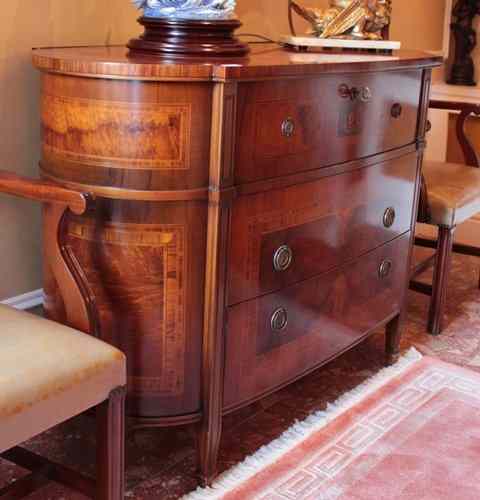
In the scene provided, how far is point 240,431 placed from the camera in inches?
83.1

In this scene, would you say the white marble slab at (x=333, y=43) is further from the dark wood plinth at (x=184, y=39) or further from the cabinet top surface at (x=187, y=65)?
the dark wood plinth at (x=184, y=39)

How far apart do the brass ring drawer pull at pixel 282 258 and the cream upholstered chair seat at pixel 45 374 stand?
0.48 meters

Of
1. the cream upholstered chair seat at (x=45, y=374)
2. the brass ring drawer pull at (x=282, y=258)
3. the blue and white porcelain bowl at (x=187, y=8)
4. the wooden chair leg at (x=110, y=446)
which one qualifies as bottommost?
the wooden chair leg at (x=110, y=446)

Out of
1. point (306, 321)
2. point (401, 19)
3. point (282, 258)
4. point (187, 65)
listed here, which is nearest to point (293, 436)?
point (306, 321)

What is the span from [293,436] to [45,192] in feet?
3.05

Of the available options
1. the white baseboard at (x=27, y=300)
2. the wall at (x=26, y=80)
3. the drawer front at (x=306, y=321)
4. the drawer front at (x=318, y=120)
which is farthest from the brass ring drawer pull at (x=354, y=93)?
the white baseboard at (x=27, y=300)

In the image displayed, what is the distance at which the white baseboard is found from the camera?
1.98m

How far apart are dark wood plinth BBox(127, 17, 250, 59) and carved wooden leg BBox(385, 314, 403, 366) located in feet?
3.67

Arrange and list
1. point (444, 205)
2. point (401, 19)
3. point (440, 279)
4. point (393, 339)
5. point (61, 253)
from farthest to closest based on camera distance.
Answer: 1. point (401, 19)
2. point (440, 279)
3. point (444, 205)
4. point (393, 339)
5. point (61, 253)

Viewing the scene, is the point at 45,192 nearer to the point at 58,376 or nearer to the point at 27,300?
the point at 58,376

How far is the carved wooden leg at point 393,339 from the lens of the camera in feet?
8.28

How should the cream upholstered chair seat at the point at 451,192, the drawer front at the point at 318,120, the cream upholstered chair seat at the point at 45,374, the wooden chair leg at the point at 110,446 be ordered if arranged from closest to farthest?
the cream upholstered chair seat at the point at 45,374, the wooden chair leg at the point at 110,446, the drawer front at the point at 318,120, the cream upholstered chair seat at the point at 451,192

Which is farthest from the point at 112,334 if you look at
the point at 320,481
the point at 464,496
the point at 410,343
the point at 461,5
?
the point at 461,5

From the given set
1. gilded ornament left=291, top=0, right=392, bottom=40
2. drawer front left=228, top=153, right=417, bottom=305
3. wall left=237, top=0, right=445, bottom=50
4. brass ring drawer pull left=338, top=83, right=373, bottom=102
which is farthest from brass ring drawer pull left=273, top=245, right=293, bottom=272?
wall left=237, top=0, right=445, bottom=50
